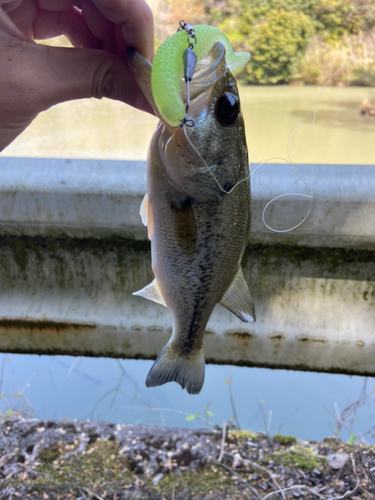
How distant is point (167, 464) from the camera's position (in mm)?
2305

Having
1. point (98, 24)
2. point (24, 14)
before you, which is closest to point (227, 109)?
point (98, 24)

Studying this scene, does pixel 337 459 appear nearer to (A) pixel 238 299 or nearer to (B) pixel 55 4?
(A) pixel 238 299

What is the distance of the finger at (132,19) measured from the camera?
1.50 metres

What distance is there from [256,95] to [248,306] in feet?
42.6

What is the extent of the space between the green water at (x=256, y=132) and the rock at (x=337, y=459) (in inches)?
175

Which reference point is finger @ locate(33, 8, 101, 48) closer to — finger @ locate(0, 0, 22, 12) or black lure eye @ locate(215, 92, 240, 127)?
finger @ locate(0, 0, 22, 12)

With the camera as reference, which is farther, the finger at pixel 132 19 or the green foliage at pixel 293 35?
the green foliage at pixel 293 35

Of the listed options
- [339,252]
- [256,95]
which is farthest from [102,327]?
[256,95]

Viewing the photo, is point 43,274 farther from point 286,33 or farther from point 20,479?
point 286,33

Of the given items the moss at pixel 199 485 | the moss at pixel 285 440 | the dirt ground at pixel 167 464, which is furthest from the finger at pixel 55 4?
the moss at pixel 285 440

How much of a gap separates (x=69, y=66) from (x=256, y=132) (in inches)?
356

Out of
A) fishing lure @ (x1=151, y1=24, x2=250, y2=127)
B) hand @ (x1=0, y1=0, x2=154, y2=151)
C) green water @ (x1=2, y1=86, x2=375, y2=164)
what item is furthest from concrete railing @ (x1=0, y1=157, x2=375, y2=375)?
green water @ (x1=2, y1=86, x2=375, y2=164)

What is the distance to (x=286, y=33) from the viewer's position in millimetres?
12578

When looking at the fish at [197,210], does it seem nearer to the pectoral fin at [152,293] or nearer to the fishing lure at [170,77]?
the pectoral fin at [152,293]
